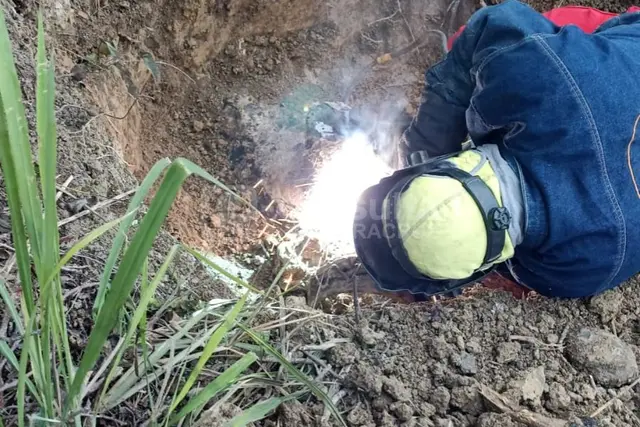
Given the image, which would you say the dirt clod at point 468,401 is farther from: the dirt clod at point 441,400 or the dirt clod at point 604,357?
the dirt clod at point 604,357

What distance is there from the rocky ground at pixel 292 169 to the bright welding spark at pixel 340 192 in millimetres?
86

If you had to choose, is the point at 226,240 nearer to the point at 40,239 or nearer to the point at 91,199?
the point at 91,199

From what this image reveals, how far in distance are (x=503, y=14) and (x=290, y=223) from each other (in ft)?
3.86

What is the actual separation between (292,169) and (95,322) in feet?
5.24

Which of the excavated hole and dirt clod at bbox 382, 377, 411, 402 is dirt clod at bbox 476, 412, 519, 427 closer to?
dirt clod at bbox 382, 377, 411, 402

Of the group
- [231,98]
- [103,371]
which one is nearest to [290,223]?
[231,98]

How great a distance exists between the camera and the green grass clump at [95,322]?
82 cm

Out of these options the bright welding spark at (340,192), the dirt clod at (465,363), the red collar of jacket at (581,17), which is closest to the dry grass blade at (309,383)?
the dirt clod at (465,363)

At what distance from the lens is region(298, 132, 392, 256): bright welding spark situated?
2.35 m

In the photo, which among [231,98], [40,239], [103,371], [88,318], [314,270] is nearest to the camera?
[40,239]

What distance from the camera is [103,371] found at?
1111mm

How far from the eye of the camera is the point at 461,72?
1.85 metres

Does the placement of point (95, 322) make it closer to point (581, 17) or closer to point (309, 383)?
point (309, 383)

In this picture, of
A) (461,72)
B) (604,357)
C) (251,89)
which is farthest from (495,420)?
(251,89)
